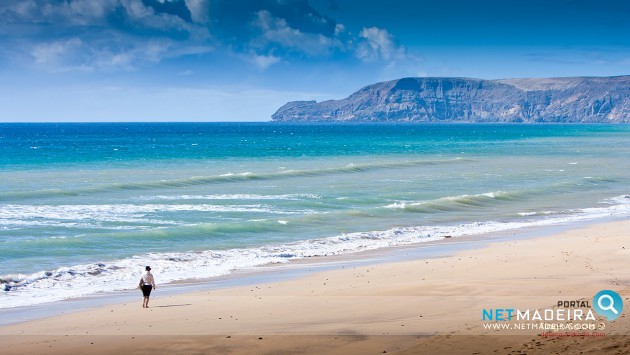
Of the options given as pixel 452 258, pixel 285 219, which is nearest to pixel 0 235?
pixel 285 219

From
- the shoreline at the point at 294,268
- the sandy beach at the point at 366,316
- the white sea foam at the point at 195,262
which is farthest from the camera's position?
the white sea foam at the point at 195,262

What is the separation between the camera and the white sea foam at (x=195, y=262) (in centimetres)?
1880

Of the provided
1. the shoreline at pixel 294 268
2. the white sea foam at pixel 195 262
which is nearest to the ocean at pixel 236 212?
the white sea foam at pixel 195 262

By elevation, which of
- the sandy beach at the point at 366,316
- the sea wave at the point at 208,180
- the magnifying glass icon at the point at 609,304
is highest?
the magnifying glass icon at the point at 609,304

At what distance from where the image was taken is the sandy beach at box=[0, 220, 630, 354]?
12.1 meters

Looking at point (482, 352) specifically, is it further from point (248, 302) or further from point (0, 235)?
point (0, 235)

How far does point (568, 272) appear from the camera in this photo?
18344 mm

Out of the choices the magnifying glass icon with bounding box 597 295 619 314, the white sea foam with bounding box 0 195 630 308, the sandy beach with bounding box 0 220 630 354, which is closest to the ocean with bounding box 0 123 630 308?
the white sea foam with bounding box 0 195 630 308

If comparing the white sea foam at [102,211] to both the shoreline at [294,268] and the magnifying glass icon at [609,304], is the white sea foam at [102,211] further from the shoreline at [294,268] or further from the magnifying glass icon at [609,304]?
the magnifying glass icon at [609,304]

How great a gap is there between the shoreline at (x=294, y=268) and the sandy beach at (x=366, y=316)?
636 mm

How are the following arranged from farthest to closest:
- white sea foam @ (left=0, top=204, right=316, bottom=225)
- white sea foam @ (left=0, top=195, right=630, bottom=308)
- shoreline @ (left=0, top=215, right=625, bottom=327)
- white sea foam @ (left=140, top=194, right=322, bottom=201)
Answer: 1. white sea foam @ (left=140, top=194, right=322, bottom=201)
2. white sea foam @ (left=0, top=204, right=316, bottom=225)
3. white sea foam @ (left=0, top=195, right=630, bottom=308)
4. shoreline @ (left=0, top=215, right=625, bottom=327)

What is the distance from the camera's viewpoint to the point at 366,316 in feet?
47.0

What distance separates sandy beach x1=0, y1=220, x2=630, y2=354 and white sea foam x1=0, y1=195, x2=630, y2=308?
7.71 ft

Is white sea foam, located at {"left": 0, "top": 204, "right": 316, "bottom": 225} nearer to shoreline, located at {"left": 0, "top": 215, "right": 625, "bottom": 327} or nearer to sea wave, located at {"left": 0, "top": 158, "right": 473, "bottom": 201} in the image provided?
sea wave, located at {"left": 0, "top": 158, "right": 473, "bottom": 201}
